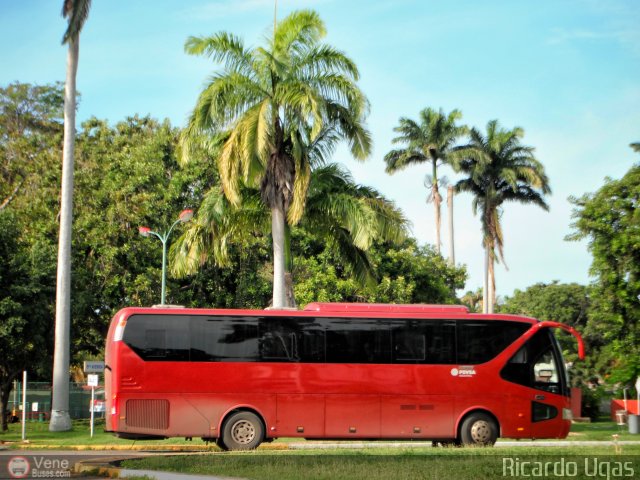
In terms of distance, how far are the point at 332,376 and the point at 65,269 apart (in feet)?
49.8

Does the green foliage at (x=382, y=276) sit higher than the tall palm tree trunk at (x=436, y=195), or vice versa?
the tall palm tree trunk at (x=436, y=195)

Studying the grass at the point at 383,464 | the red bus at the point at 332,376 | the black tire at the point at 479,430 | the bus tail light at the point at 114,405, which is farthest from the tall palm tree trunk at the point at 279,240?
the grass at the point at 383,464

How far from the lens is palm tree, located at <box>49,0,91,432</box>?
33062 millimetres

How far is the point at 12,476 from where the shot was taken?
52.6ft

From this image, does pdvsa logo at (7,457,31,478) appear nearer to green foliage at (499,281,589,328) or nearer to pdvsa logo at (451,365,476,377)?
pdvsa logo at (451,365,476,377)

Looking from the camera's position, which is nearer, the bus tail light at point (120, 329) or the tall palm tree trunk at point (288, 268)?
the bus tail light at point (120, 329)

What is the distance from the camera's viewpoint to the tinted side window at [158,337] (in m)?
21.8

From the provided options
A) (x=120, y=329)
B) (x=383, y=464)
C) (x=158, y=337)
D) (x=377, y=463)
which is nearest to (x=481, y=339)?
(x=377, y=463)

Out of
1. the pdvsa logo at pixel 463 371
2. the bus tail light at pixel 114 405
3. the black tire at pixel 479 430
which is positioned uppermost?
the pdvsa logo at pixel 463 371

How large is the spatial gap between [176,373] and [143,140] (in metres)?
30.3

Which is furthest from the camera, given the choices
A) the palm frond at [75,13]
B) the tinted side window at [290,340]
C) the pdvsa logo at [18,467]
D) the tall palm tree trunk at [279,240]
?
the palm frond at [75,13]

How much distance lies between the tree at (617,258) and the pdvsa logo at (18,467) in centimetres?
2295

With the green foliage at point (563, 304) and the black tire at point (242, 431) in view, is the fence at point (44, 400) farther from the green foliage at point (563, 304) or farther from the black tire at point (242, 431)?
the green foliage at point (563, 304)

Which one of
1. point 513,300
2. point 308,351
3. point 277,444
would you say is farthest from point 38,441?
point 513,300
